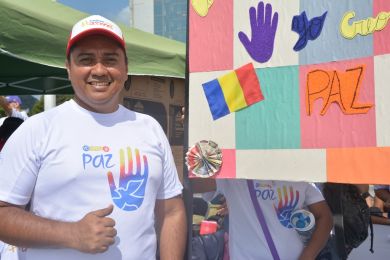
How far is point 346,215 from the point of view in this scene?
2002 millimetres

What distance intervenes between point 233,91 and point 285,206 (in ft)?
1.51

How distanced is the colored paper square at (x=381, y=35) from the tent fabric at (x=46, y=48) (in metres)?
1.63

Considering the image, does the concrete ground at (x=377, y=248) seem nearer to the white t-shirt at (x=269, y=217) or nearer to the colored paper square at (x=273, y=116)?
the white t-shirt at (x=269, y=217)

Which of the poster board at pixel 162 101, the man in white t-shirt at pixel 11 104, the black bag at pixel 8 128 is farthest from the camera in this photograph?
the man in white t-shirt at pixel 11 104

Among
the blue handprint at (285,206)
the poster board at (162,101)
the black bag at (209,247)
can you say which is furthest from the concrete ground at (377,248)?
the blue handprint at (285,206)

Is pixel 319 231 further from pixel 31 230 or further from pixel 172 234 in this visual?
pixel 31 230

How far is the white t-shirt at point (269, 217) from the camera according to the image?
169 cm

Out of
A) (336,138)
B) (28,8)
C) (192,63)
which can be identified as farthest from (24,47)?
(336,138)

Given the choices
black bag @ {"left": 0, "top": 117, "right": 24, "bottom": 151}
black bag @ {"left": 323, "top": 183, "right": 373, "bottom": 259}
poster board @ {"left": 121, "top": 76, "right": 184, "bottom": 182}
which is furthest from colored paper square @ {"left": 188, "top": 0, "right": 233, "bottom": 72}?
black bag @ {"left": 0, "top": 117, "right": 24, "bottom": 151}

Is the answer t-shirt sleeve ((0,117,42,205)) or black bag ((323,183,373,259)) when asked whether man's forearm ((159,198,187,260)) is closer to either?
t-shirt sleeve ((0,117,42,205))

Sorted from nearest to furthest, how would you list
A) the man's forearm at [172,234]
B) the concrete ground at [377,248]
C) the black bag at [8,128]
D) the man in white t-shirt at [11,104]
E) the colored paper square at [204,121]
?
1. the man's forearm at [172,234]
2. the colored paper square at [204,121]
3. the black bag at [8,128]
4. the concrete ground at [377,248]
5. the man in white t-shirt at [11,104]

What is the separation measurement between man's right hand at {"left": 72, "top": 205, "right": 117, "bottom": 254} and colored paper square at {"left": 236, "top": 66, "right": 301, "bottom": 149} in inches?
26.8

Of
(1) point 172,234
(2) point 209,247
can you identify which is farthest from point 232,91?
(2) point 209,247

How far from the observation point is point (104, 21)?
4.12ft
